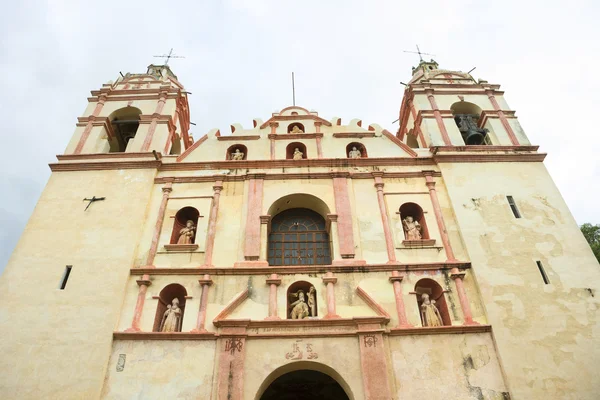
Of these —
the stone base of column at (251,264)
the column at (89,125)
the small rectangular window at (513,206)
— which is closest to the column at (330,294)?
the stone base of column at (251,264)

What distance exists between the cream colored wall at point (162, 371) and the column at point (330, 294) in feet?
9.84

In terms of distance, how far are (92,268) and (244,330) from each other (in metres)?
4.80

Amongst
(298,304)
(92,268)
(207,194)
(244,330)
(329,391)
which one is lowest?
(329,391)

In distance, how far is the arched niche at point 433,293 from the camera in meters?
11.6

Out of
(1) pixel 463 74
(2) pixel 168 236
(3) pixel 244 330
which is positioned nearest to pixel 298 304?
(3) pixel 244 330

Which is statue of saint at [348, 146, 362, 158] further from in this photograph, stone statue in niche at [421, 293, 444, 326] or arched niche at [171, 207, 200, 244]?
stone statue in niche at [421, 293, 444, 326]

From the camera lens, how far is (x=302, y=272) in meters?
12.1

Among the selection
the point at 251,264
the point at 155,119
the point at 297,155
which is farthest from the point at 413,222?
the point at 155,119

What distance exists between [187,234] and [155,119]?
5893 mm

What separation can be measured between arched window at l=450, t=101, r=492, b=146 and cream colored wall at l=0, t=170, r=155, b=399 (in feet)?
39.1

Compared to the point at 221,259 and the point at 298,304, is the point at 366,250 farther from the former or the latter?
the point at 221,259

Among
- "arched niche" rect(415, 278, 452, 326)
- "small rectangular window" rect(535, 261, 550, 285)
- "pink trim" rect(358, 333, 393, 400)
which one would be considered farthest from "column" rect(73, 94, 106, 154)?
"small rectangular window" rect(535, 261, 550, 285)

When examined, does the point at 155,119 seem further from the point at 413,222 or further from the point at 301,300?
the point at 413,222

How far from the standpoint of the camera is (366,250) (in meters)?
12.7
